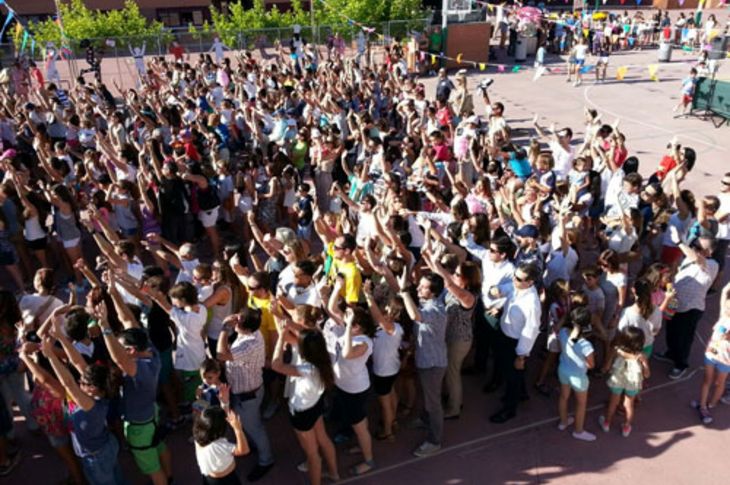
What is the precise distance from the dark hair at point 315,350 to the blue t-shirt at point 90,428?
1.43 metres

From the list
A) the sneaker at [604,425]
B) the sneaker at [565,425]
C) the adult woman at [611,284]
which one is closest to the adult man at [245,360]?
the sneaker at [565,425]

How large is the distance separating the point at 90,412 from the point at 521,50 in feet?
81.9

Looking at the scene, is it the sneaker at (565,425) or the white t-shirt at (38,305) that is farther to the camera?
the sneaker at (565,425)

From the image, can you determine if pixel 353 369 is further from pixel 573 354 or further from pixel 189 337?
pixel 573 354

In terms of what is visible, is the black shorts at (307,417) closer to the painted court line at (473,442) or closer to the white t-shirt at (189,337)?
the painted court line at (473,442)

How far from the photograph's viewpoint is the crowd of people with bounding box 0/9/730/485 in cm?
412

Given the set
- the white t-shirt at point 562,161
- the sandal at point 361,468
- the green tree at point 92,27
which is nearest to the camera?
the sandal at point 361,468

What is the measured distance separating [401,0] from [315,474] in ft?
78.3

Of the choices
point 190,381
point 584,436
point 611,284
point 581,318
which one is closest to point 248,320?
point 190,381

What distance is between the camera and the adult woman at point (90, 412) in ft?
12.3

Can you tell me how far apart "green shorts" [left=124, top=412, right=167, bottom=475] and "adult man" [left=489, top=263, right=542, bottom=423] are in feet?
9.63

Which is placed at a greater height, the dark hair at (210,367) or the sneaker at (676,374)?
the dark hair at (210,367)

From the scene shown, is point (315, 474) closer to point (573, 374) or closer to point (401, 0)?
point (573, 374)

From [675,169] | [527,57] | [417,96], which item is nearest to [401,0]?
[527,57]
